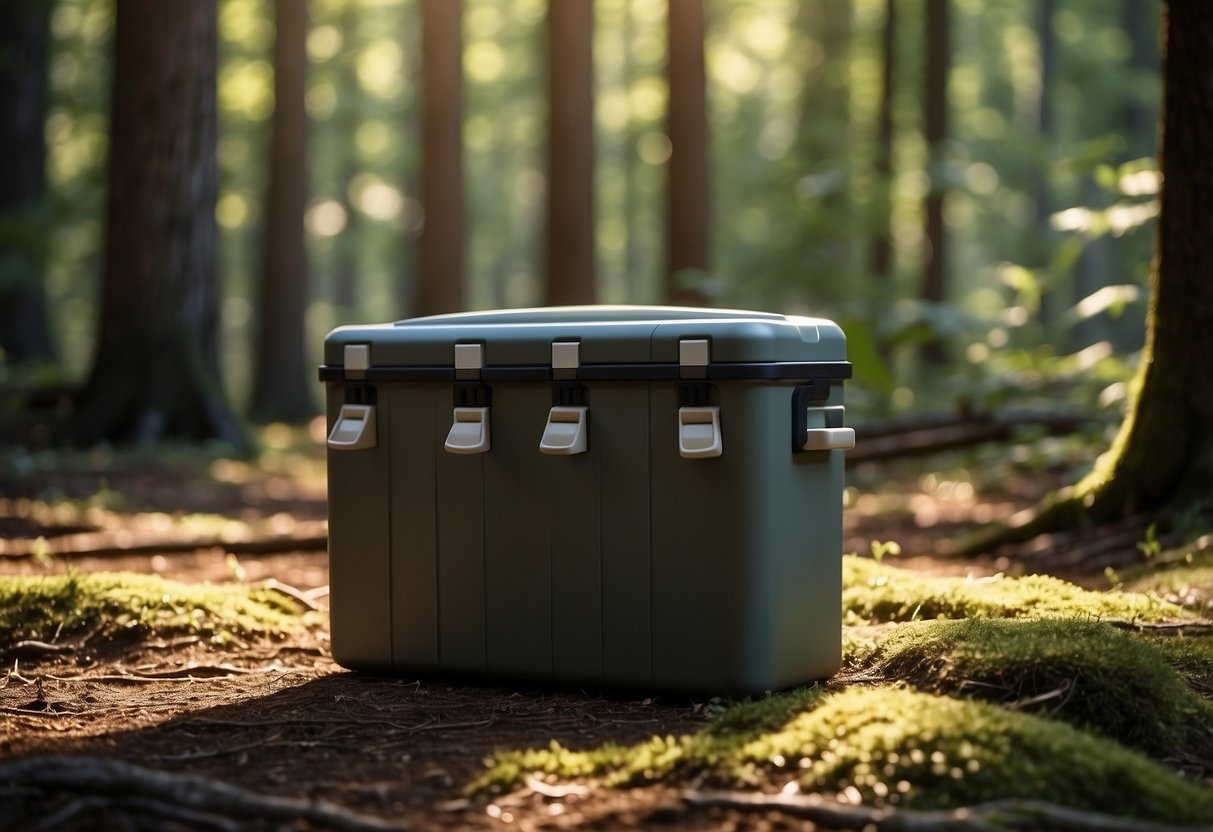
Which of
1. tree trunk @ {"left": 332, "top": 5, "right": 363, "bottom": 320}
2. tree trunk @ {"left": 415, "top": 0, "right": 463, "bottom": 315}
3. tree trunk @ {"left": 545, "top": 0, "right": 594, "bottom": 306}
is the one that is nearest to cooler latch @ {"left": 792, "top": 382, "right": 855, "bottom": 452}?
tree trunk @ {"left": 545, "top": 0, "right": 594, "bottom": 306}

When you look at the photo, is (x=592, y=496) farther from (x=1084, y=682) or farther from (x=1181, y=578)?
(x=1181, y=578)

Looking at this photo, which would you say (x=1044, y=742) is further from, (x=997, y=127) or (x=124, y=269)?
(x=997, y=127)

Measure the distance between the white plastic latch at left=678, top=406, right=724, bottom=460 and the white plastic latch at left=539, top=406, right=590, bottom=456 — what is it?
1.05ft

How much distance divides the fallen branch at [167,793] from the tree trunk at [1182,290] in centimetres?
477

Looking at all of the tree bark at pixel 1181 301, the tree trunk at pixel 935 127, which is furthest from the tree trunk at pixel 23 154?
the tree bark at pixel 1181 301

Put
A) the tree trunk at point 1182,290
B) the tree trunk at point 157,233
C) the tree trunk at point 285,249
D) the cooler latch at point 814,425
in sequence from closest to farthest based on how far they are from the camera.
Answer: the cooler latch at point 814,425 < the tree trunk at point 1182,290 < the tree trunk at point 157,233 < the tree trunk at point 285,249

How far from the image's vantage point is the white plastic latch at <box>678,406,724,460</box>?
3852 mm

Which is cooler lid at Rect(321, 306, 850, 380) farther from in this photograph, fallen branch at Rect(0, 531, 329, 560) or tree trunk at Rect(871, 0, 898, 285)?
tree trunk at Rect(871, 0, 898, 285)

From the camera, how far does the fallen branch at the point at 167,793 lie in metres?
2.80

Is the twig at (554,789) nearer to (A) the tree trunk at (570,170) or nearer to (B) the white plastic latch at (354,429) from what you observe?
(B) the white plastic latch at (354,429)

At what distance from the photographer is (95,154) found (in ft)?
80.6

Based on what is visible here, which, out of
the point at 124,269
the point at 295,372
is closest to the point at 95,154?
the point at 295,372

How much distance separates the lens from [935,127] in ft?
63.4

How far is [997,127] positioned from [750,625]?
29.2 m
